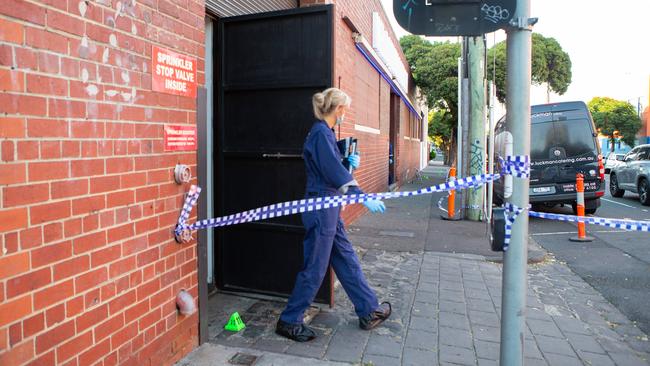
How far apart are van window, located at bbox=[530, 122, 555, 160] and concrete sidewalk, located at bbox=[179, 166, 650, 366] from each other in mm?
4913

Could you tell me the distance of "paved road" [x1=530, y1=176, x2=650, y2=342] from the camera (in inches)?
215

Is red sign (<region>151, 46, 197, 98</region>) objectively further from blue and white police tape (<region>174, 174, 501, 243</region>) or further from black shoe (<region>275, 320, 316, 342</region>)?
black shoe (<region>275, 320, 316, 342</region>)

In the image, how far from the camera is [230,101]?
4.86 meters

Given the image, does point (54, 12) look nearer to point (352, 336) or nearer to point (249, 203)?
point (249, 203)

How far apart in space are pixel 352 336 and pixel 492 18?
2.58 meters

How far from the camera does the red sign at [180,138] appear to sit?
3.23 meters

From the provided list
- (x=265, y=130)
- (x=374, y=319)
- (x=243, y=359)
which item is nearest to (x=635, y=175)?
(x=374, y=319)

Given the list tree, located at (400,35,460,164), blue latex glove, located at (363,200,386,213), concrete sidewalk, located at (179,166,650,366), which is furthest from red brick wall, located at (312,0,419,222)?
tree, located at (400,35,460,164)

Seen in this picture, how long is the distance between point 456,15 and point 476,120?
25.2ft

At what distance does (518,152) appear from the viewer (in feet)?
9.24

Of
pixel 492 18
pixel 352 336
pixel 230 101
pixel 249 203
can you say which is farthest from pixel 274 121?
pixel 492 18

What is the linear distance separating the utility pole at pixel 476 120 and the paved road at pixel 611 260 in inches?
48.7

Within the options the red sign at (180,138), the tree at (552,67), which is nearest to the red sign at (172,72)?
the red sign at (180,138)

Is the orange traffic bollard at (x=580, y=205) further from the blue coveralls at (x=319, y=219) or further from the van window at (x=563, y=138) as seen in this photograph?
the blue coveralls at (x=319, y=219)
